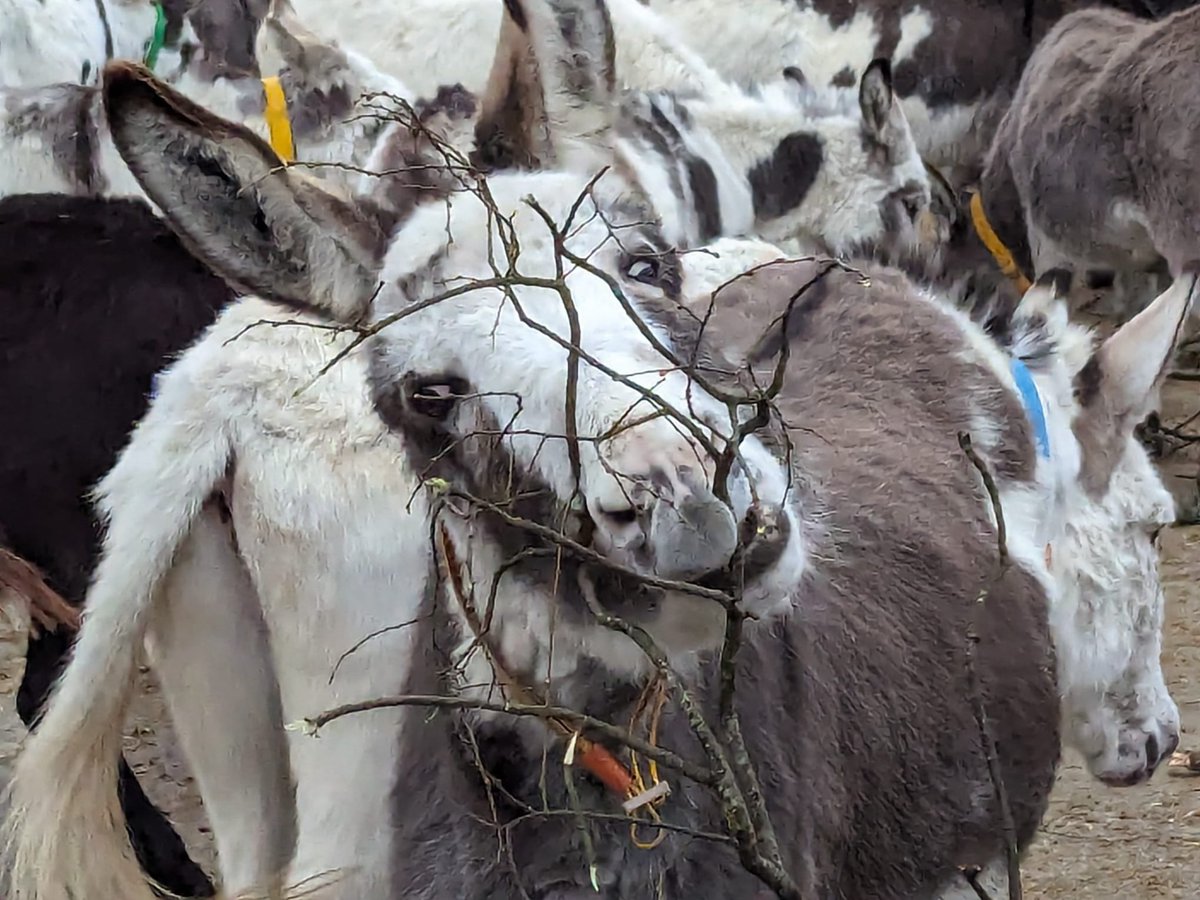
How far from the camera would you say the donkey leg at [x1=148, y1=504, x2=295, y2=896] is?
2.03 meters

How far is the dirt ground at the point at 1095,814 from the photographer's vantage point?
3090 mm

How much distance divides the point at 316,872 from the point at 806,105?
315cm

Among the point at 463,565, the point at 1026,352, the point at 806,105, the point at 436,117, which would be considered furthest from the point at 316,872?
the point at 806,105

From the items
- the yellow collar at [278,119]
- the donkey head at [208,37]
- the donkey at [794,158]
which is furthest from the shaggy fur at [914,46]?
the yellow collar at [278,119]

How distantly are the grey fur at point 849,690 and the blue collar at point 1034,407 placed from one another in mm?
25

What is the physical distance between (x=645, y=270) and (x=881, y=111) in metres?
2.81

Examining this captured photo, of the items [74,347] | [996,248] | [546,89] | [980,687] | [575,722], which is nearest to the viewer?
[575,722]

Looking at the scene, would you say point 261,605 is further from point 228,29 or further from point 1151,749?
point 228,29

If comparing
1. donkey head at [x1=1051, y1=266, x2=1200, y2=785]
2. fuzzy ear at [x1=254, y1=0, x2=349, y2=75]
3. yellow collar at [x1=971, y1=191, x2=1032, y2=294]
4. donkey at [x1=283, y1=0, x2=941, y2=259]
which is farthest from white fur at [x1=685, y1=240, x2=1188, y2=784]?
yellow collar at [x1=971, y1=191, x2=1032, y2=294]

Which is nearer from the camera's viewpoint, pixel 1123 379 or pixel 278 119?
pixel 1123 379

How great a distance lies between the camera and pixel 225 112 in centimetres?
486

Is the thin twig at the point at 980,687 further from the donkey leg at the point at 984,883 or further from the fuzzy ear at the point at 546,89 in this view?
the fuzzy ear at the point at 546,89

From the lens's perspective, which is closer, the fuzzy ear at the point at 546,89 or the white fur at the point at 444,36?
the fuzzy ear at the point at 546,89

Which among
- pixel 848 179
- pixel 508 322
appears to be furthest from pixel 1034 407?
pixel 848 179
